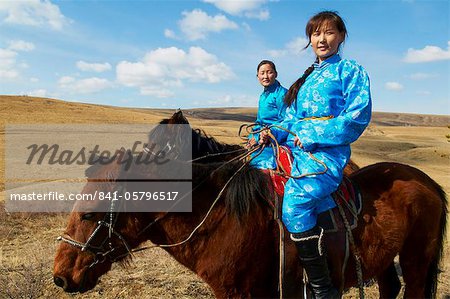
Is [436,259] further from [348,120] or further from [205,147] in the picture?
[205,147]

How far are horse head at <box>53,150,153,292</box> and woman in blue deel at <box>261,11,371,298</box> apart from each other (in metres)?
1.26

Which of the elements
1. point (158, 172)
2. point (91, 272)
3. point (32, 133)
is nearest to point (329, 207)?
point (158, 172)

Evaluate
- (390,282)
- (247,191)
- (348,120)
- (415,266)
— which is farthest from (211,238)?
(390,282)

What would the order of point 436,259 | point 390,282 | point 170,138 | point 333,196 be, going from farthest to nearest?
point 390,282
point 436,259
point 333,196
point 170,138

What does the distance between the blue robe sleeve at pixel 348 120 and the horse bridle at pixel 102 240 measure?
157 centimetres

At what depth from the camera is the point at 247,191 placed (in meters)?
2.73

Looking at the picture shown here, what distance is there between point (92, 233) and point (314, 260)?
1641 mm

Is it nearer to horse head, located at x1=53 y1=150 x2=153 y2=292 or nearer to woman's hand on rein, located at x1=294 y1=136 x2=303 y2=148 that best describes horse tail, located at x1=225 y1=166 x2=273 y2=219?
woman's hand on rein, located at x1=294 y1=136 x2=303 y2=148

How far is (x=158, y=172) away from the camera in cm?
272

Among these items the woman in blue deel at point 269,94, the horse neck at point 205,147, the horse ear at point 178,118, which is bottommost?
the horse neck at point 205,147

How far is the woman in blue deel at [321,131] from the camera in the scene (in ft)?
8.61

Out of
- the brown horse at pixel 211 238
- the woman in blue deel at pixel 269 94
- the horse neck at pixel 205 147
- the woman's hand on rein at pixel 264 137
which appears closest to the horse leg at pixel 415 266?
the brown horse at pixel 211 238

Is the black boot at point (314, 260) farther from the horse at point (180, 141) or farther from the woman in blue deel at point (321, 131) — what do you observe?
the horse at point (180, 141)

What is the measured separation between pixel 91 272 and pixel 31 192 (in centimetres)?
872
